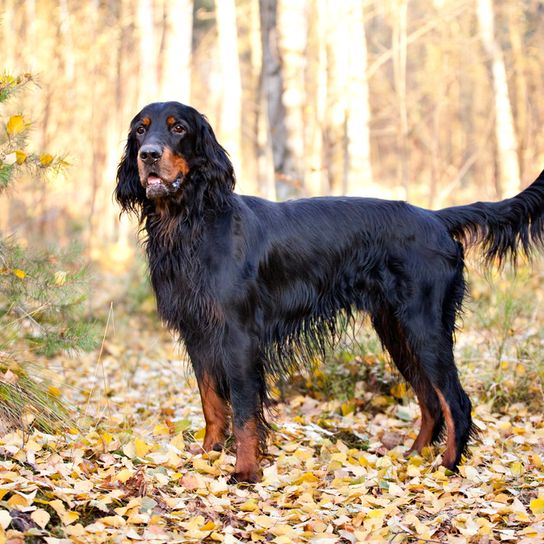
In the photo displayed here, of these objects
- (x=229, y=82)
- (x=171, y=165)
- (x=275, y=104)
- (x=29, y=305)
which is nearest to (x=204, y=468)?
(x=171, y=165)

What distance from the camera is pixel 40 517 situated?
2771 mm

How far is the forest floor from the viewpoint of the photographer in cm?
302

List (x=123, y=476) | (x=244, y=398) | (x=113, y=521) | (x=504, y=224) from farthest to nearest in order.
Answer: (x=504, y=224), (x=244, y=398), (x=123, y=476), (x=113, y=521)

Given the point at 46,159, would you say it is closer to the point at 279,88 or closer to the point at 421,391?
the point at 421,391

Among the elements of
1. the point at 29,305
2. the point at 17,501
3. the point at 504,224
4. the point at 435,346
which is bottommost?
the point at 17,501

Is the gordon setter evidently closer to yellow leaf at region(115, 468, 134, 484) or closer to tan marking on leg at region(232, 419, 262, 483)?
tan marking on leg at region(232, 419, 262, 483)

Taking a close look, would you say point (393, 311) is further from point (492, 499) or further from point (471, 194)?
point (471, 194)

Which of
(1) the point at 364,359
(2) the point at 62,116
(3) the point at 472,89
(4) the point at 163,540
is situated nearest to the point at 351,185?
(2) the point at 62,116

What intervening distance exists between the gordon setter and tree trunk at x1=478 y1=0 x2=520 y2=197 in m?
8.80

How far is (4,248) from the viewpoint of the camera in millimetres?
4422

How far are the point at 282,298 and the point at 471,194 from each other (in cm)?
1457

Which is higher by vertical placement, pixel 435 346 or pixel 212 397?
pixel 435 346

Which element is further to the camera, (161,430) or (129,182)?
(161,430)

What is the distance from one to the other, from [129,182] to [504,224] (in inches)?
84.6
